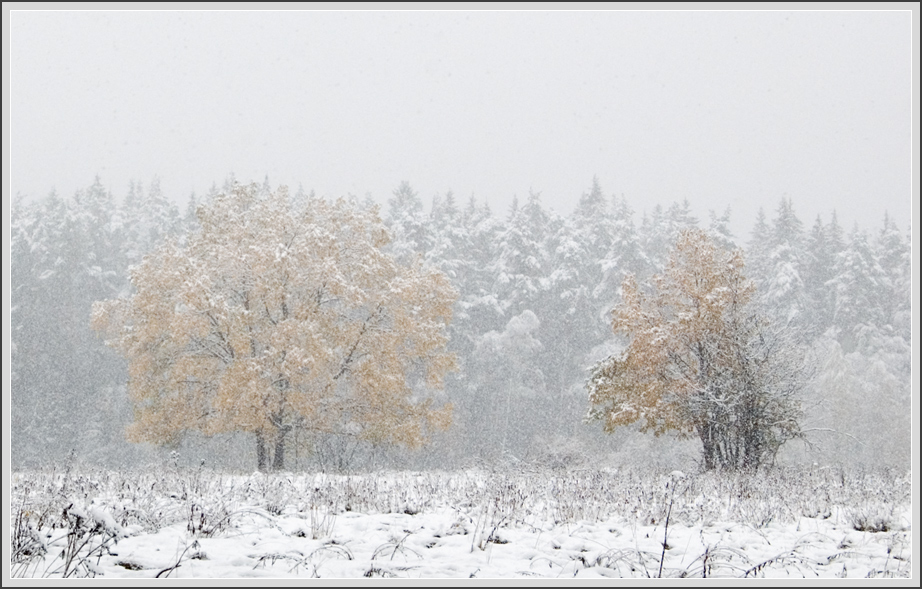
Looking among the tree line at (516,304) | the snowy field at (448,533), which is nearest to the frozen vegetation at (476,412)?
the snowy field at (448,533)

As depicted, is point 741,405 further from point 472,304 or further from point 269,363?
point 472,304

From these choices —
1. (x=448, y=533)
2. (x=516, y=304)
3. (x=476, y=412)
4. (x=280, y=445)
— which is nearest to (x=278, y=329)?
(x=280, y=445)

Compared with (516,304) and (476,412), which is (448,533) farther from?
(516,304)

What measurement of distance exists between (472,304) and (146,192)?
2514 centimetres

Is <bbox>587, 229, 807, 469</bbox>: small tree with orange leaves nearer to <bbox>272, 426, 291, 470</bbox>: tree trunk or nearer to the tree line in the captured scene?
<bbox>272, 426, 291, 470</bbox>: tree trunk

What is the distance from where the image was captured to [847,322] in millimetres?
34312

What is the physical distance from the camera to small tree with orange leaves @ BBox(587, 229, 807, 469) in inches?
527

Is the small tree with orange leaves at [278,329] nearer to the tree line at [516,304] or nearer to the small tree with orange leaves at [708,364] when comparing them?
the small tree with orange leaves at [708,364]

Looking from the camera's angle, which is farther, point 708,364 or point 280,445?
point 280,445

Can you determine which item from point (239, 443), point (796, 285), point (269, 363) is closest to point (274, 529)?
point (269, 363)

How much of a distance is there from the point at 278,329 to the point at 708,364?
31.6 feet

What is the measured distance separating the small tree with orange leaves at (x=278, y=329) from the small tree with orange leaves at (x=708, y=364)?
15.3ft

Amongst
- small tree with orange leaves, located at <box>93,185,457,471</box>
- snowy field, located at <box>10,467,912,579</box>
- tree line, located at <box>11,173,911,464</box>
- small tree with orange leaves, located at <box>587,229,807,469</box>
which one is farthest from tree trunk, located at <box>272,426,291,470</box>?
tree line, located at <box>11,173,911,464</box>

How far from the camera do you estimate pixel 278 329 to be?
14383 mm
